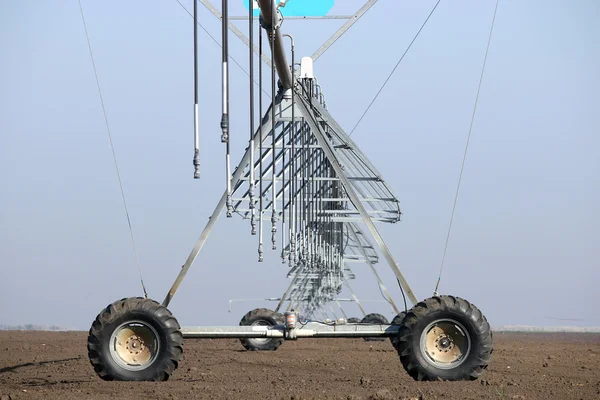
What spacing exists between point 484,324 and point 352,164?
762 centimetres

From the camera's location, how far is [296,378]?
14906 millimetres

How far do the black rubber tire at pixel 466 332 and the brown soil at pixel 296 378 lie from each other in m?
A: 0.20

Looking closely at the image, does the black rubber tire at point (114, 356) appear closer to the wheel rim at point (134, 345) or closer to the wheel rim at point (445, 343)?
the wheel rim at point (134, 345)

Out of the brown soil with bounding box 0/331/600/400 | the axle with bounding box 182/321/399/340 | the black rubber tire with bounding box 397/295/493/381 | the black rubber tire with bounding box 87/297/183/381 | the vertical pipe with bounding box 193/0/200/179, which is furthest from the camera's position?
the axle with bounding box 182/321/399/340

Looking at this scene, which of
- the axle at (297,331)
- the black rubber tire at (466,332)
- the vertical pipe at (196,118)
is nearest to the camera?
the vertical pipe at (196,118)

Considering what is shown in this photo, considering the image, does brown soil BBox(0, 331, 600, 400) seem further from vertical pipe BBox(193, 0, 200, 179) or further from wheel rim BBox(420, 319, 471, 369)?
vertical pipe BBox(193, 0, 200, 179)

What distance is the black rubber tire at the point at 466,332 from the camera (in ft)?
45.8

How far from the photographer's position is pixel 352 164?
21312 mm

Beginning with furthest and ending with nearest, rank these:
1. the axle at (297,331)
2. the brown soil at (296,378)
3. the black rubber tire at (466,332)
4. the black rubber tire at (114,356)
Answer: the axle at (297,331), the black rubber tire at (466,332), the black rubber tire at (114,356), the brown soil at (296,378)

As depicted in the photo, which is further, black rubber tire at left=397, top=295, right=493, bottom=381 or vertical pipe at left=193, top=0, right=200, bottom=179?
black rubber tire at left=397, top=295, right=493, bottom=381

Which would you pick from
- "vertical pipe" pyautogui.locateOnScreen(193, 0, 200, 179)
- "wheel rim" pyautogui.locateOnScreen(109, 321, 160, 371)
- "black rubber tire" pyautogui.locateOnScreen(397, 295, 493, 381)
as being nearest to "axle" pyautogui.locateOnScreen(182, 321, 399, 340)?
"black rubber tire" pyautogui.locateOnScreen(397, 295, 493, 381)

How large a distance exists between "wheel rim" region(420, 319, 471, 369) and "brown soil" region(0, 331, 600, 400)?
0.38 metres

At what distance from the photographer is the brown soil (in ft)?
39.5

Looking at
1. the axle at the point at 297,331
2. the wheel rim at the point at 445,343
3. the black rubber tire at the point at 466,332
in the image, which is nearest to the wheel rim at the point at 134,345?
the axle at the point at 297,331
